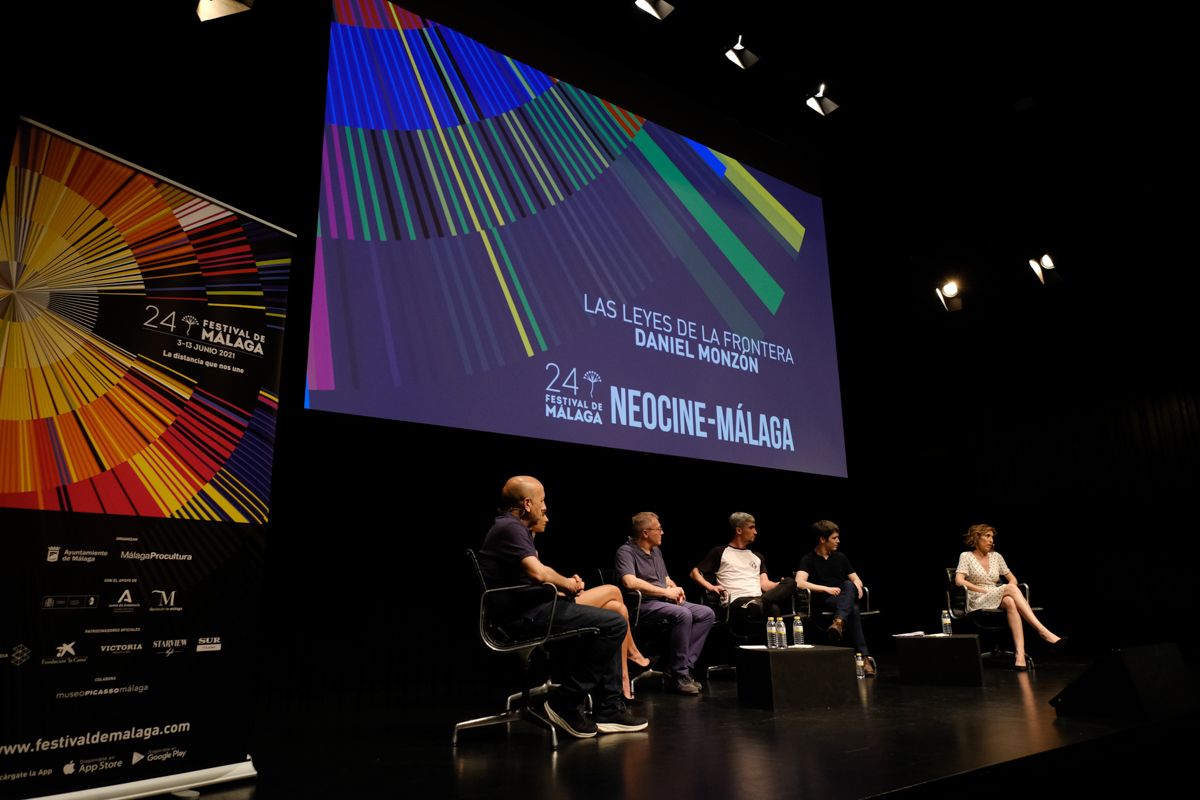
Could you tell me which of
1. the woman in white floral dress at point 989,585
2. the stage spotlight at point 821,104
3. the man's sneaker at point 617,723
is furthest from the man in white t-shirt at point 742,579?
the stage spotlight at point 821,104

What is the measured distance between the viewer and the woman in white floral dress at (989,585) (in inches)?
194

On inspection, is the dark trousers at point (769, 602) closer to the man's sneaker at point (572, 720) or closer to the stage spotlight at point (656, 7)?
the man's sneaker at point (572, 720)

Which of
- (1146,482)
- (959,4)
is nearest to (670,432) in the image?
(959,4)

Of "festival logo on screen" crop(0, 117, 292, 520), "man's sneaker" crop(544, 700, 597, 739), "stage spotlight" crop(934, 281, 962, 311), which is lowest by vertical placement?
"man's sneaker" crop(544, 700, 597, 739)

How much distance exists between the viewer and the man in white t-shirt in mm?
4641

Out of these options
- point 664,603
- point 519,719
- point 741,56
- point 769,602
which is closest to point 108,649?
point 519,719

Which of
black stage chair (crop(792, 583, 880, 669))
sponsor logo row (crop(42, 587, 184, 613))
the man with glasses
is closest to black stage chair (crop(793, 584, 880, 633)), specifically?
black stage chair (crop(792, 583, 880, 669))

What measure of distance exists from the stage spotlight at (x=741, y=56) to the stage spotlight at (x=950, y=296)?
357 cm

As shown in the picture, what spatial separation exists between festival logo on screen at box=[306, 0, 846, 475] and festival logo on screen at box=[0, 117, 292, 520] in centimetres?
99

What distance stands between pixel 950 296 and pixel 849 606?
12.5 feet

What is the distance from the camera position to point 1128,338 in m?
7.16

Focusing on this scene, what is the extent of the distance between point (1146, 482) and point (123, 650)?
792cm

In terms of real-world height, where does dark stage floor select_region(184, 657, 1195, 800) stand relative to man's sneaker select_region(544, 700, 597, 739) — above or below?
below

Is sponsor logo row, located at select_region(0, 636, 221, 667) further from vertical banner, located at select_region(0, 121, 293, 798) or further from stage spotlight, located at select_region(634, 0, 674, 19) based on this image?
stage spotlight, located at select_region(634, 0, 674, 19)
